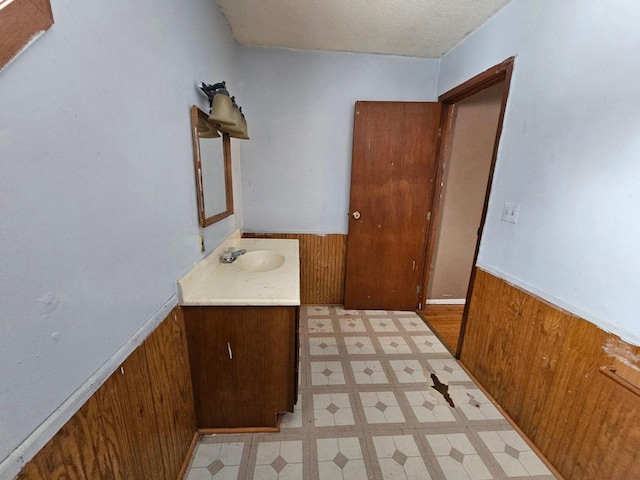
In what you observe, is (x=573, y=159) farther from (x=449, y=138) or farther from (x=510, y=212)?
(x=449, y=138)

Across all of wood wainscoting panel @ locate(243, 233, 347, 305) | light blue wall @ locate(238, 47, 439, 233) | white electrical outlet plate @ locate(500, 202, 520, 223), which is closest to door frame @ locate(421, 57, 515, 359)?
white electrical outlet plate @ locate(500, 202, 520, 223)

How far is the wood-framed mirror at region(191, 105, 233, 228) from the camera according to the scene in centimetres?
129

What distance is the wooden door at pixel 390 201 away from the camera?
224cm

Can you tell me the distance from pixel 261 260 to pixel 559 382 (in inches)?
69.9

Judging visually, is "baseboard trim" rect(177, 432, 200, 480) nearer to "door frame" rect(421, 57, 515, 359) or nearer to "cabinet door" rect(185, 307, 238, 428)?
"cabinet door" rect(185, 307, 238, 428)

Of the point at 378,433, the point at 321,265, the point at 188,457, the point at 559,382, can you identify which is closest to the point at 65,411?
the point at 188,457

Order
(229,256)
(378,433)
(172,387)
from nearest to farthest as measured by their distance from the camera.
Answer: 1. (172,387)
2. (378,433)
3. (229,256)

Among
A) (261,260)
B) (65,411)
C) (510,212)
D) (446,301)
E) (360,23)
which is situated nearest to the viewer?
(65,411)

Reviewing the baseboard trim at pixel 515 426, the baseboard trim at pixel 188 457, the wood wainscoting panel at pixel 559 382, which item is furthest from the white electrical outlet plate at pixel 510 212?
the baseboard trim at pixel 188 457

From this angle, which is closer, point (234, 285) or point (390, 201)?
point (234, 285)

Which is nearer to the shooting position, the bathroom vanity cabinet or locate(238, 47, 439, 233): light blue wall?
the bathroom vanity cabinet

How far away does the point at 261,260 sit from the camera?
1877 millimetres

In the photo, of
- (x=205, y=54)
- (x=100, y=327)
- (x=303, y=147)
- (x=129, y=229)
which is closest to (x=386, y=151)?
(x=303, y=147)

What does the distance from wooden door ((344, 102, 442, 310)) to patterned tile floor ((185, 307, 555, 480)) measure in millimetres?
684
